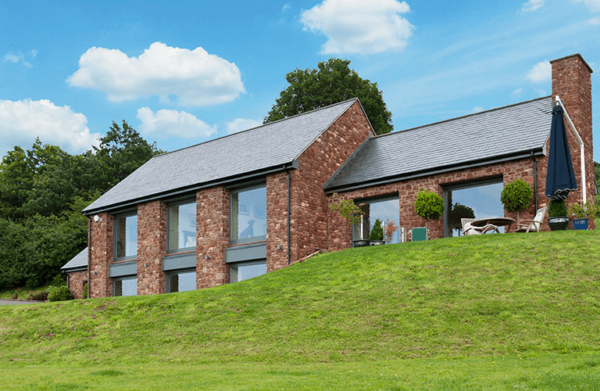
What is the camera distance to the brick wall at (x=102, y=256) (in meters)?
25.4

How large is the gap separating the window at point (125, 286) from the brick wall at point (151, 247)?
1233 millimetres

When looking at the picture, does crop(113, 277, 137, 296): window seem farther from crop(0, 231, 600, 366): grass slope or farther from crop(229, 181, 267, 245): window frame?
crop(0, 231, 600, 366): grass slope

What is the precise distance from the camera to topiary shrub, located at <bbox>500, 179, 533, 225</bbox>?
16.4 m

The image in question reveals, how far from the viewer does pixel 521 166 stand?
1708cm

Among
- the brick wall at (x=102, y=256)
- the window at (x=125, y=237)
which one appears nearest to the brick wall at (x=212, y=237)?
the window at (x=125, y=237)

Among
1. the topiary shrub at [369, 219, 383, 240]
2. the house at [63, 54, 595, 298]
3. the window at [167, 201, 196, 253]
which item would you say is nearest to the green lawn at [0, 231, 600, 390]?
the topiary shrub at [369, 219, 383, 240]

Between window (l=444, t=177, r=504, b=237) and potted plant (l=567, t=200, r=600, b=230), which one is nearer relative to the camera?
potted plant (l=567, t=200, r=600, b=230)

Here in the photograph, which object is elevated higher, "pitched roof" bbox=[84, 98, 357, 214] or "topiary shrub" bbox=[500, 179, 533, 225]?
"pitched roof" bbox=[84, 98, 357, 214]

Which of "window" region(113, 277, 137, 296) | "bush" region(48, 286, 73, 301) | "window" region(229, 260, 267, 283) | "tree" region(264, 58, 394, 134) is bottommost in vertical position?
"bush" region(48, 286, 73, 301)

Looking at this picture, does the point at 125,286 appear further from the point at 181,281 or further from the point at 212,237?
the point at 212,237

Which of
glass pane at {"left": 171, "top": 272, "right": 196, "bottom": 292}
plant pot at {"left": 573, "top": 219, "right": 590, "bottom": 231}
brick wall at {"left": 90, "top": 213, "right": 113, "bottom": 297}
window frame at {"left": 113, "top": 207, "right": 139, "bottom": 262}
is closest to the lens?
plant pot at {"left": 573, "top": 219, "right": 590, "bottom": 231}

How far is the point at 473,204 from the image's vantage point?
18438mm

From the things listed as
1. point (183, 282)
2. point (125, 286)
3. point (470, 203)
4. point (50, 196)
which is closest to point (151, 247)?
point (183, 282)

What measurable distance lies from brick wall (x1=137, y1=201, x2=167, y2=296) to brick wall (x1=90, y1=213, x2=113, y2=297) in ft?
8.41
